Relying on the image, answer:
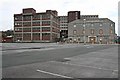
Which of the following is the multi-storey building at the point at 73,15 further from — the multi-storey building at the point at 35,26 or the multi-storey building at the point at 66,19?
the multi-storey building at the point at 35,26

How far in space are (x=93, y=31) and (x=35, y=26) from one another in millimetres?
32355

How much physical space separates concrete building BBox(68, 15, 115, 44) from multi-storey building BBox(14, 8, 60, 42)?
11.3 meters

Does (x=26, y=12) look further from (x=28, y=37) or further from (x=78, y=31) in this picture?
(x=78, y=31)

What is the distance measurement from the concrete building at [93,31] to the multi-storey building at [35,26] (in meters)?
11.3

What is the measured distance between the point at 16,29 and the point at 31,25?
9.90 metres

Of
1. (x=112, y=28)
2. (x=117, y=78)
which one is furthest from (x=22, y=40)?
(x=117, y=78)

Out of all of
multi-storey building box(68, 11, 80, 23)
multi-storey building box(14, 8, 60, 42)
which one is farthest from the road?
multi-storey building box(68, 11, 80, 23)

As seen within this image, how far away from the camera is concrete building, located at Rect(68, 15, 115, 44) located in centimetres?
9981

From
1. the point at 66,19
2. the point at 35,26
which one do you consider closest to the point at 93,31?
the point at 35,26

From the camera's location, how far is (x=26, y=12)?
120 meters

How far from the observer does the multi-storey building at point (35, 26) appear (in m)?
108

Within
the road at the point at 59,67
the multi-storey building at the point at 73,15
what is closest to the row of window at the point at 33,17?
the multi-storey building at the point at 73,15

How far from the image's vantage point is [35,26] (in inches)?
4402

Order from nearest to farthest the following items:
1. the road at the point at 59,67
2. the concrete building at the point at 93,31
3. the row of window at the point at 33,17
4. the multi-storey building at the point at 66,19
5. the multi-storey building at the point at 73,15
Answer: the road at the point at 59,67
the concrete building at the point at 93,31
the row of window at the point at 33,17
the multi-storey building at the point at 73,15
the multi-storey building at the point at 66,19
